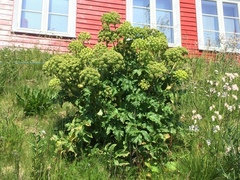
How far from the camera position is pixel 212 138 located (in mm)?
3041

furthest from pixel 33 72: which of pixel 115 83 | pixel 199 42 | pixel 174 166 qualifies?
pixel 199 42

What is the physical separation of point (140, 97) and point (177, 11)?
22.7ft

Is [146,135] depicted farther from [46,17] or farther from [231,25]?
[231,25]

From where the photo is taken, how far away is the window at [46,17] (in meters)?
7.92

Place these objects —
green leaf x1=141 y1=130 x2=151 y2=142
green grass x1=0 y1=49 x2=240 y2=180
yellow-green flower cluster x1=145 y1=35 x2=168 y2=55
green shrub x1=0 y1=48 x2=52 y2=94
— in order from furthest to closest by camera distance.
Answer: green shrub x1=0 y1=48 x2=52 y2=94, yellow-green flower cluster x1=145 y1=35 x2=168 y2=55, green leaf x1=141 y1=130 x2=151 y2=142, green grass x1=0 y1=49 x2=240 y2=180

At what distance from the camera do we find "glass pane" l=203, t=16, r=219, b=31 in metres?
9.34

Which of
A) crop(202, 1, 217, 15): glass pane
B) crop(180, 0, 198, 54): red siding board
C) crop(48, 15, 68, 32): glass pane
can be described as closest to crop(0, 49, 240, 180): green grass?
crop(48, 15, 68, 32): glass pane

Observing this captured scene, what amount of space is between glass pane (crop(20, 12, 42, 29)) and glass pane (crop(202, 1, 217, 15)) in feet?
17.4

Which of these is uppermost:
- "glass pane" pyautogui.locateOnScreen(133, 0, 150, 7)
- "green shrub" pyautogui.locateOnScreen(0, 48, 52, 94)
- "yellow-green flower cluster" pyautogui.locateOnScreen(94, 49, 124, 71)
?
"glass pane" pyautogui.locateOnScreen(133, 0, 150, 7)

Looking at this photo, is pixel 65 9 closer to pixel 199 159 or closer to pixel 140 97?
pixel 140 97

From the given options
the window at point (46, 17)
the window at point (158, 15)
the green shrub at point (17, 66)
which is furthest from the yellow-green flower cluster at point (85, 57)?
the window at point (158, 15)

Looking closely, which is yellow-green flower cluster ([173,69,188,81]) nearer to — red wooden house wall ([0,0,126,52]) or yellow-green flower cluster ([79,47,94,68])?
yellow-green flower cluster ([79,47,94,68])

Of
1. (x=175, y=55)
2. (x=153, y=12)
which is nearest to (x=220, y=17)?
(x=153, y=12)

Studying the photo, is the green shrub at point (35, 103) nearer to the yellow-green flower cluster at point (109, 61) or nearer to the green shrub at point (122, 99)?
the green shrub at point (122, 99)
